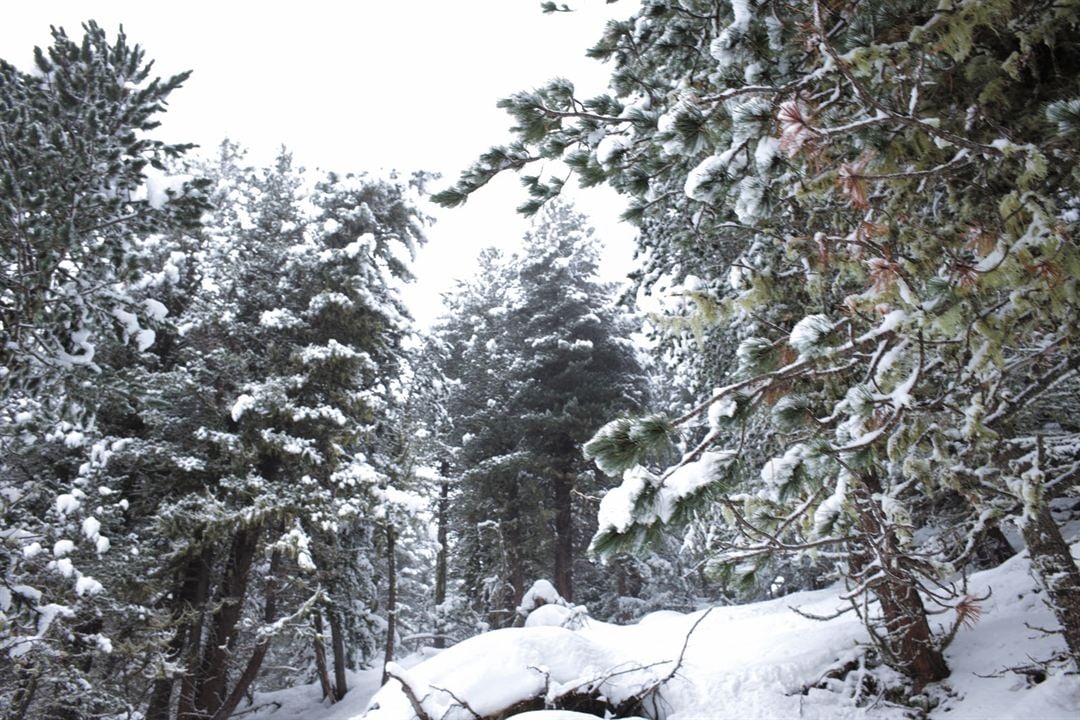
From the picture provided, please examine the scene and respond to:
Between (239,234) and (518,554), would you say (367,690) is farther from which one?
(239,234)

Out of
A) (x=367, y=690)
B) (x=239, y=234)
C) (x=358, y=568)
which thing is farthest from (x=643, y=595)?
(x=239, y=234)

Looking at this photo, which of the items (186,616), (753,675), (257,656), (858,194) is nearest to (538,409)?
(257,656)

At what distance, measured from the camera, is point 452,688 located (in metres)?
6.15

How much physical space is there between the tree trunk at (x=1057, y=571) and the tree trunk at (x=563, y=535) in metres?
12.5

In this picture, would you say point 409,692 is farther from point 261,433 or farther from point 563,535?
point 563,535

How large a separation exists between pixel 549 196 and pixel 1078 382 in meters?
3.91

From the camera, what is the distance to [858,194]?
2.27 meters

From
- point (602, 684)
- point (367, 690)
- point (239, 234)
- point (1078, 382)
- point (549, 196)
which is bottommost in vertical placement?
point (367, 690)

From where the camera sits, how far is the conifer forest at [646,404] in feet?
7.60

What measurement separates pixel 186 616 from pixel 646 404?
41.2ft

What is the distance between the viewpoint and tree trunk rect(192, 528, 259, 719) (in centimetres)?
1052

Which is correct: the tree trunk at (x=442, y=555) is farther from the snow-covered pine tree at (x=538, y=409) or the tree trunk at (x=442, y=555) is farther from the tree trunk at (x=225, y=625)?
the tree trunk at (x=225, y=625)

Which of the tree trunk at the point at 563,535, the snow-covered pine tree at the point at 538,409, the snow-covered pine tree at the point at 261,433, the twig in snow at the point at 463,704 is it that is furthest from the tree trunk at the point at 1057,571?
the tree trunk at the point at 563,535

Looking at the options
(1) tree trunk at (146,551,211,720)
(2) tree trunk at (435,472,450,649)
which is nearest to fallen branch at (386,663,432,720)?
(1) tree trunk at (146,551,211,720)
